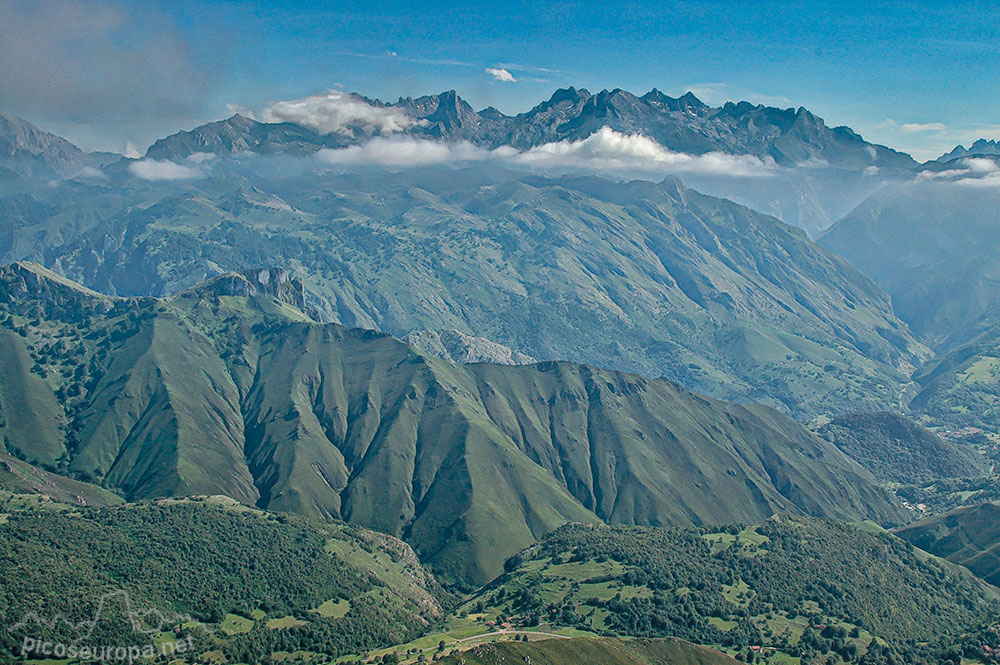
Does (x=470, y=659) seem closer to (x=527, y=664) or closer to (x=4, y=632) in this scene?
(x=527, y=664)

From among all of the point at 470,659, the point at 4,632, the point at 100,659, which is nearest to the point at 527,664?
the point at 470,659

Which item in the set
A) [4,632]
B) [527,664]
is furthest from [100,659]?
[527,664]

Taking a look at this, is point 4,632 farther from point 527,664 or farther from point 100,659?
point 527,664

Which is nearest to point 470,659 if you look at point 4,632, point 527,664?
point 527,664

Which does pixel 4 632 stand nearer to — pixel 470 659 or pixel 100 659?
pixel 100 659

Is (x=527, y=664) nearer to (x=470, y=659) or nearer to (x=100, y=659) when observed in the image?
(x=470, y=659)
